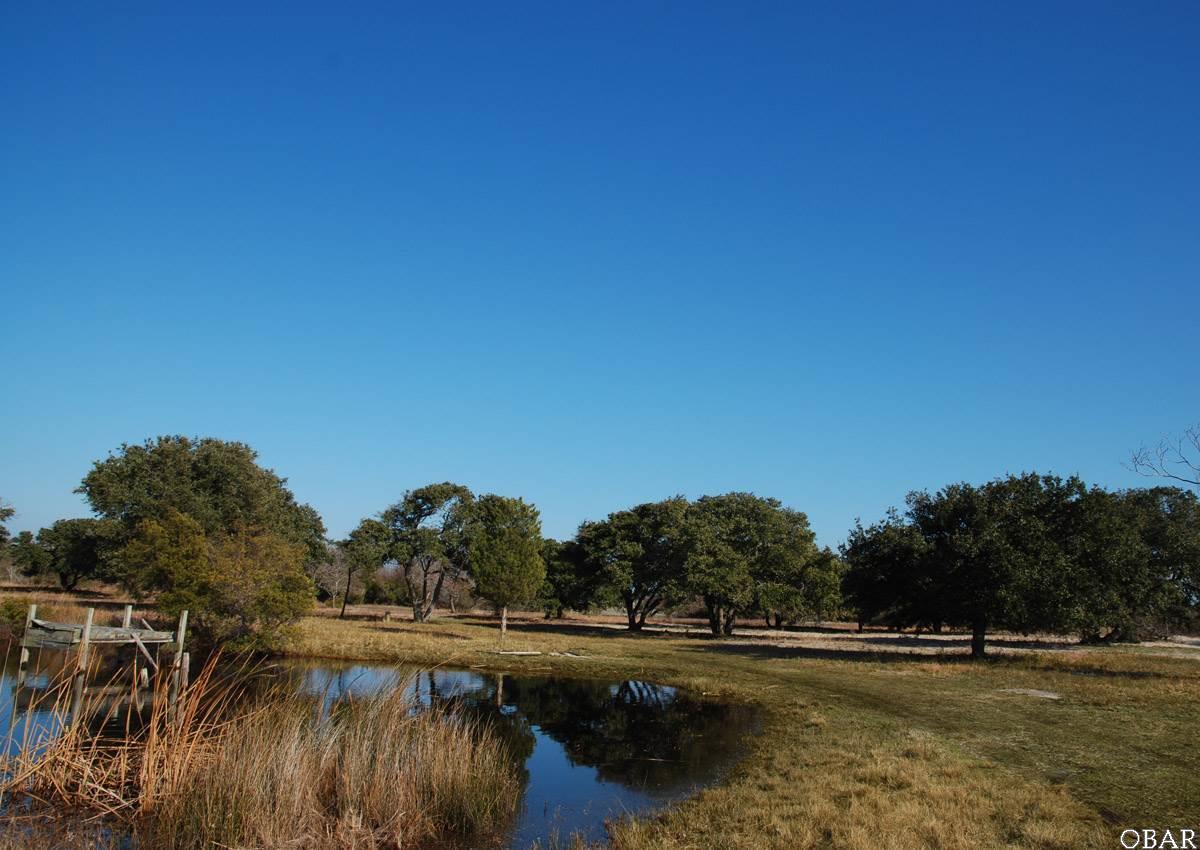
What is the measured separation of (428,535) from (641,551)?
56.7 ft

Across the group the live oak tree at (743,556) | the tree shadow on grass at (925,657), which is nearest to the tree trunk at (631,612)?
the live oak tree at (743,556)

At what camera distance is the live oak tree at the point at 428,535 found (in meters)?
57.8

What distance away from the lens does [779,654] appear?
39.9m

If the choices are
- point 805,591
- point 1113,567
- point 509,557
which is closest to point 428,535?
point 509,557

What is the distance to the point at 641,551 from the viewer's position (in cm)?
5794

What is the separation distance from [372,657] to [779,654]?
857 inches

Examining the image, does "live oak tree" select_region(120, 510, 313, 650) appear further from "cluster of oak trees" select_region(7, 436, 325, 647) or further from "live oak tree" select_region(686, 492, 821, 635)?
"live oak tree" select_region(686, 492, 821, 635)

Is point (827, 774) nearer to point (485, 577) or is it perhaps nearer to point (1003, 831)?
point (1003, 831)

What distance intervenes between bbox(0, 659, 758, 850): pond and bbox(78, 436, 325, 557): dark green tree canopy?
24.0 m

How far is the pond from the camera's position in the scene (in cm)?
1266

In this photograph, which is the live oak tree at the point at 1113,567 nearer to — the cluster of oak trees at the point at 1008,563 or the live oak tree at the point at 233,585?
the cluster of oak trees at the point at 1008,563

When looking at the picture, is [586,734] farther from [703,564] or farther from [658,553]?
[658,553]

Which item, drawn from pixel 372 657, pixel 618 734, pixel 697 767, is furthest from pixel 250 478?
pixel 697 767

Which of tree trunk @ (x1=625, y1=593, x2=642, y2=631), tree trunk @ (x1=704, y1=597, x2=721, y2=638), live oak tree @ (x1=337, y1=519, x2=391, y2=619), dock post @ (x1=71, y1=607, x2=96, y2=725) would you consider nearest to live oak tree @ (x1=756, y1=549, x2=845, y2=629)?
tree trunk @ (x1=704, y1=597, x2=721, y2=638)
